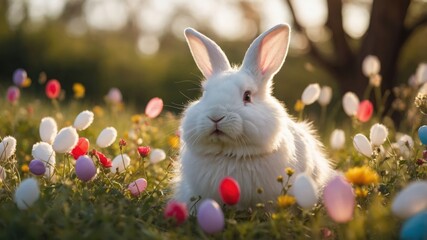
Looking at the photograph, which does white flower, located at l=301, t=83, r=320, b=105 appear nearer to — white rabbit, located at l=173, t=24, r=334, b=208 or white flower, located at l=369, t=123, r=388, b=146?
white rabbit, located at l=173, t=24, r=334, b=208

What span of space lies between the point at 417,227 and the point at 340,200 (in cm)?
28

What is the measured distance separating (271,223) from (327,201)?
37 centimetres

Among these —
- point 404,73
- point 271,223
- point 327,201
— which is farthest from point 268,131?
point 404,73

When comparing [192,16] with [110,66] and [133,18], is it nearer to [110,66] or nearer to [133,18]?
[133,18]

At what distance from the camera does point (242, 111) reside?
2.91 m

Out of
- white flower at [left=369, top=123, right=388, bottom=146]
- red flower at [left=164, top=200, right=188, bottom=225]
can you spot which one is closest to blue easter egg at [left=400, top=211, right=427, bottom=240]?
red flower at [left=164, top=200, right=188, bottom=225]

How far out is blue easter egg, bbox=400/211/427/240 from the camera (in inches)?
80.5

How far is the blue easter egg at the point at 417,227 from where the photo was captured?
204 centimetres

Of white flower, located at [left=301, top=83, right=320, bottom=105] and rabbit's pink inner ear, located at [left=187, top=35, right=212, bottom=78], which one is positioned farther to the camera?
white flower, located at [left=301, top=83, right=320, bottom=105]

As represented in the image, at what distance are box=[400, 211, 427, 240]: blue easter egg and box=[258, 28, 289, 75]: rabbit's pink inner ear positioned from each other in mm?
1481

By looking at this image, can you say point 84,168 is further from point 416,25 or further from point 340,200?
point 416,25

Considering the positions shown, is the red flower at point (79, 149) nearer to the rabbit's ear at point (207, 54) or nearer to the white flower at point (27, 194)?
the white flower at point (27, 194)

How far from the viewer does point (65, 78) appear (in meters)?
12.3

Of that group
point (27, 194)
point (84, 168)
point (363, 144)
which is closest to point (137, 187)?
point (84, 168)
